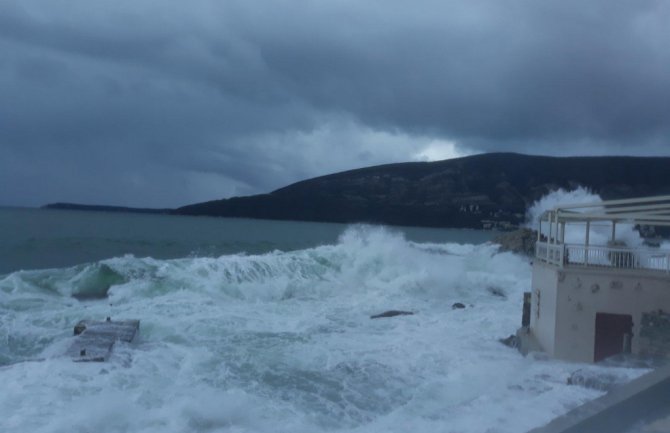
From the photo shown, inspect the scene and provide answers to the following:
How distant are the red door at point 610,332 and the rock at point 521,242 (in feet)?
89.5

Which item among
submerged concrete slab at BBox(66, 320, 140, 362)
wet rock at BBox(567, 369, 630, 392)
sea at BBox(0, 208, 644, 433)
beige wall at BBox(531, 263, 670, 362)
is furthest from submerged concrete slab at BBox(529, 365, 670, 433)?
submerged concrete slab at BBox(66, 320, 140, 362)

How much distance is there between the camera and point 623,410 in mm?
5254

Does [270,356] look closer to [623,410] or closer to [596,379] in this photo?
[596,379]

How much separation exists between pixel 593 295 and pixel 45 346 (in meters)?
11.4

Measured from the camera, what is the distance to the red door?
44.2 ft

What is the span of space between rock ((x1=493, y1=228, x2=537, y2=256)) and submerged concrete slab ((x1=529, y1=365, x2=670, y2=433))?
3562 cm

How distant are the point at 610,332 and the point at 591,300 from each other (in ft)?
2.37

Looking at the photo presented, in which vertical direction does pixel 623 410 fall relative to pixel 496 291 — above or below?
above

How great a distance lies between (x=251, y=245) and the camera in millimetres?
57750

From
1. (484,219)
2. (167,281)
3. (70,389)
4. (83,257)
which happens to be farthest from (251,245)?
(70,389)

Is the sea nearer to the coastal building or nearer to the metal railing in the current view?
the coastal building

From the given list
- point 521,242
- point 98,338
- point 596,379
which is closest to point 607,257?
point 596,379

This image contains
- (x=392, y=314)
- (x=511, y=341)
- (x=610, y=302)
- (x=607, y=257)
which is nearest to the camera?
(x=610, y=302)

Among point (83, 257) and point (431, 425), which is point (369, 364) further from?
point (83, 257)
